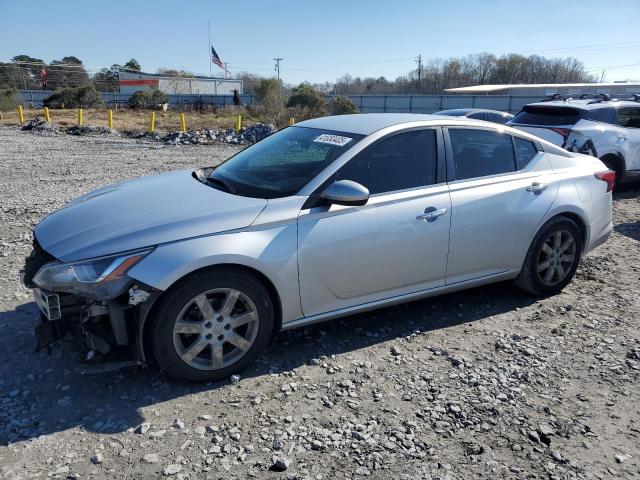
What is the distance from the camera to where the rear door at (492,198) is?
432cm

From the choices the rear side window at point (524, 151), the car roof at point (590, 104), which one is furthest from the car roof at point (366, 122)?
the car roof at point (590, 104)

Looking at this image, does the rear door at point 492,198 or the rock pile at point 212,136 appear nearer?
the rear door at point 492,198

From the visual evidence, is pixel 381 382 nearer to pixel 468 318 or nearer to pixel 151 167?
pixel 468 318

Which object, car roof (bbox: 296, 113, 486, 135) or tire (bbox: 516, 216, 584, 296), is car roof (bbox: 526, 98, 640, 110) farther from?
car roof (bbox: 296, 113, 486, 135)

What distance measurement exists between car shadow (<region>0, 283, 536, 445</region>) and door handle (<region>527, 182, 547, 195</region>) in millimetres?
1052

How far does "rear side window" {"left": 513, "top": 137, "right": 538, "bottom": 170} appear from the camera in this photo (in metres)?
4.83

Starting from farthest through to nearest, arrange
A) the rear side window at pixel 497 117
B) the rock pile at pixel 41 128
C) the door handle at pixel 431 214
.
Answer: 1. the rock pile at pixel 41 128
2. the rear side window at pixel 497 117
3. the door handle at pixel 431 214

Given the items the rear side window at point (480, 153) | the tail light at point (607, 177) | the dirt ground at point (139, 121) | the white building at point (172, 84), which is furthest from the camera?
the white building at point (172, 84)

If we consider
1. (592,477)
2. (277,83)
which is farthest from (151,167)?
(277,83)

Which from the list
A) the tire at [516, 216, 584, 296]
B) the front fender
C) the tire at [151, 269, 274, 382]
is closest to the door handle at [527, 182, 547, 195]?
the tire at [516, 216, 584, 296]

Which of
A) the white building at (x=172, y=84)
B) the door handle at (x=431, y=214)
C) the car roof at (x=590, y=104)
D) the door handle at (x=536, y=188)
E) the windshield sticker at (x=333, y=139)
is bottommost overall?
the door handle at (x=431, y=214)

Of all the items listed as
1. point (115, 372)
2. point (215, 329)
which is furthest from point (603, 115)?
point (115, 372)

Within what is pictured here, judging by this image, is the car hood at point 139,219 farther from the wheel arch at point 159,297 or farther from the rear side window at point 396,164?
the rear side window at point 396,164

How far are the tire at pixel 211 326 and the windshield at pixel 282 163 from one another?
0.76 meters
